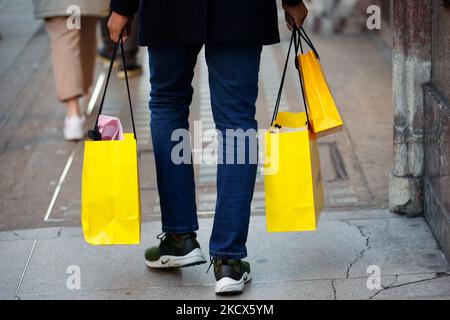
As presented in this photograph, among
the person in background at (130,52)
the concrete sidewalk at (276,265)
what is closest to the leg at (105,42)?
the person in background at (130,52)

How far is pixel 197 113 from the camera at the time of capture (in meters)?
6.69

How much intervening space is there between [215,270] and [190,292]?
14 centimetres

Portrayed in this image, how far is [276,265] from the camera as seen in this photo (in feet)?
13.9

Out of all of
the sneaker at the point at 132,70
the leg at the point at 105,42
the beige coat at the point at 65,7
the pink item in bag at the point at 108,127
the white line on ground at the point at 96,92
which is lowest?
the white line on ground at the point at 96,92

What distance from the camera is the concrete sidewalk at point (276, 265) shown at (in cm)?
397

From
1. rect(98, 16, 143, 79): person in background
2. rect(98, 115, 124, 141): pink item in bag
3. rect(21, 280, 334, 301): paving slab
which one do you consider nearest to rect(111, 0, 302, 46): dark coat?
rect(98, 115, 124, 141): pink item in bag

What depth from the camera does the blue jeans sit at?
379 cm

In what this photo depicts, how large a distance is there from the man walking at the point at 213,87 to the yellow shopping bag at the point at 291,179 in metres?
0.09

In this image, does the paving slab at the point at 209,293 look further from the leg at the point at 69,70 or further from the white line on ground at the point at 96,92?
the white line on ground at the point at 96,92

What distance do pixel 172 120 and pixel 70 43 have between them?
2618 millimetres

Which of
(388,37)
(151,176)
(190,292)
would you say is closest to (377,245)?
(190,292)

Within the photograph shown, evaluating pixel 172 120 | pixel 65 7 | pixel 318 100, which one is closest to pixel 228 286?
pixel 172 120

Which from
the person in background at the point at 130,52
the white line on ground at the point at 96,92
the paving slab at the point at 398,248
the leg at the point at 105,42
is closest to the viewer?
the paving slab at the point at 398,248

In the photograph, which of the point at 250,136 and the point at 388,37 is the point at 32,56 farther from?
the point at 250,136
